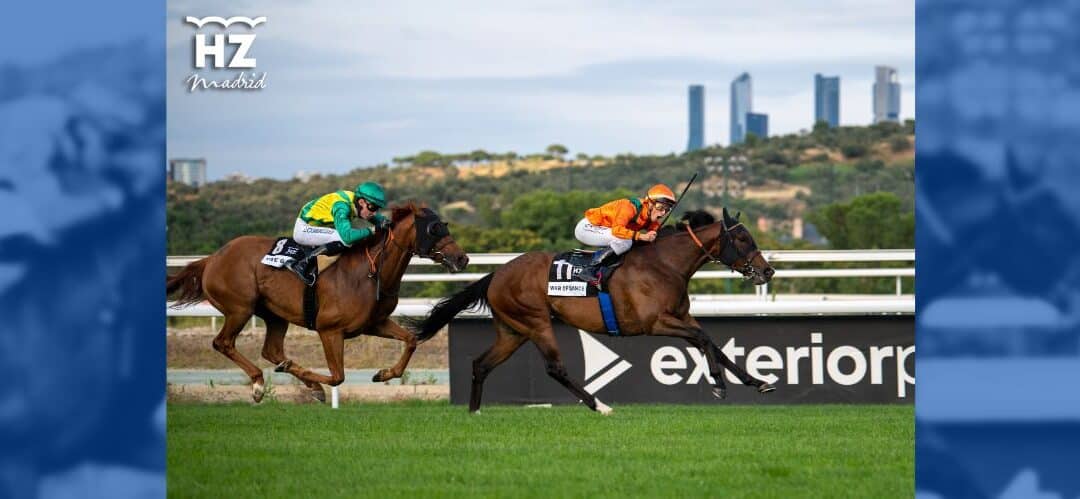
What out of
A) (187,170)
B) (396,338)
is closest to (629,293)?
(396,338)

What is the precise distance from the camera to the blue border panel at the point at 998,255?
183 inches

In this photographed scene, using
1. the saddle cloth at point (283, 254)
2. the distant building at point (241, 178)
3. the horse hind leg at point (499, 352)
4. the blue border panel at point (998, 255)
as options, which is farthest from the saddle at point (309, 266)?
the distant building at point (241, 178)

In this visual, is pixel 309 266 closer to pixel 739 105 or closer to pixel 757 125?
pixel 739 105

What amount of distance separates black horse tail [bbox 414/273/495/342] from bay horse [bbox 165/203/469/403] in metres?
0.44

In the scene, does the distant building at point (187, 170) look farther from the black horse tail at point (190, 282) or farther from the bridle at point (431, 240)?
the bridle at point (431, 240)

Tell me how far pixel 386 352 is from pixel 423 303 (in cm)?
175

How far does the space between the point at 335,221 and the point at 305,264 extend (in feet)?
1.15

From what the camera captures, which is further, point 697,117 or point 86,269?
point 697,117

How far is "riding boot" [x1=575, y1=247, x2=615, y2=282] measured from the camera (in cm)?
1024

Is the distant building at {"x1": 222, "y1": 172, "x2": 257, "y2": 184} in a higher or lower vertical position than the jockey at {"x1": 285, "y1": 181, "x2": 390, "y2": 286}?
higher

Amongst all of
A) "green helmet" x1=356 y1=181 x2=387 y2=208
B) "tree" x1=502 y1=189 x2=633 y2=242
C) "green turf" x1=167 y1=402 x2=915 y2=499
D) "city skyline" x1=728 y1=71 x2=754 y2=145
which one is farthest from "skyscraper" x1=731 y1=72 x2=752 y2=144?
"green turf" x1=167 y1=402 x2=915 y2=499

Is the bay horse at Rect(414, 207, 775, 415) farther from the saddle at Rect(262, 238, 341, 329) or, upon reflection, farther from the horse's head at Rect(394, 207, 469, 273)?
the saddle at Rect(262, 238, 341, 329)

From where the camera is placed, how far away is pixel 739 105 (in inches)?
2376

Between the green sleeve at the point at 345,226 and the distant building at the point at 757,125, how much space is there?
2036 inches
